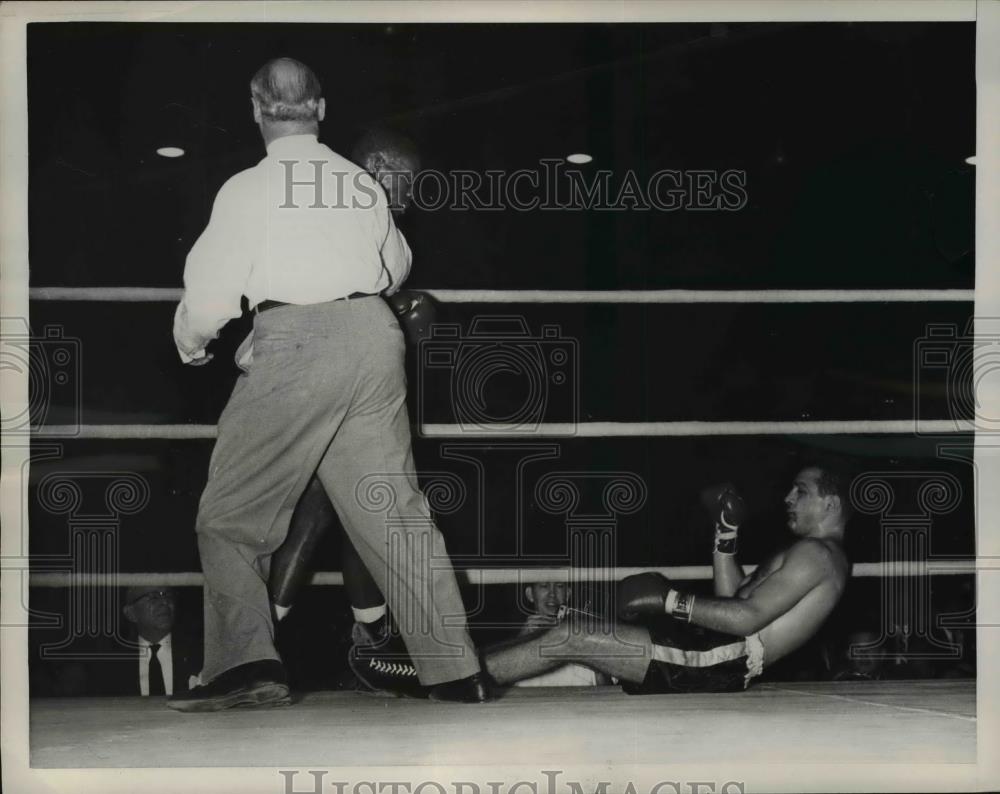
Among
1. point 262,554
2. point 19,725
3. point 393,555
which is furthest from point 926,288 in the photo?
point 19,725

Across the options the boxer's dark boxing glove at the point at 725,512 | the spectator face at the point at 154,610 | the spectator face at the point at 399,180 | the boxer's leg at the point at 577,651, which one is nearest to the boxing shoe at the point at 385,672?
the boxer's leg at the point at 577,651

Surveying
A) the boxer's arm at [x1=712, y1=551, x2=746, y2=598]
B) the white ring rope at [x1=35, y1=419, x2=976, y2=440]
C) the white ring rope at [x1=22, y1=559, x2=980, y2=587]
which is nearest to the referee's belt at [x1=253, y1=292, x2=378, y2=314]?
the white ring rope at [x1=35, y1=419, x2=976, y2=440]

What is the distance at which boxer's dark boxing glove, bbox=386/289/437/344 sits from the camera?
287cm

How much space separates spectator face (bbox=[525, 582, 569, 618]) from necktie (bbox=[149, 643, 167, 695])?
34.0 inches

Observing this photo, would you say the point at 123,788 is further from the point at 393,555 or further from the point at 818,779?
the point at 818,779

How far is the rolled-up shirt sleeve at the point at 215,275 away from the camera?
2.82m

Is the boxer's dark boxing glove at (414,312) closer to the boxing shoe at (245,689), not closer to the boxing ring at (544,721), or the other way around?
the boxing ring at (544,721)

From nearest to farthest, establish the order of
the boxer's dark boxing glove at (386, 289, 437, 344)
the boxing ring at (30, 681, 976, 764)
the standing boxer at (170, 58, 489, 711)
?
the boxing ring at (30, 681, 976, 764) < the standing boxer at (170, 58, 489, 711) < the boxer's dark boxing glove at (386, 289, 437, 344)

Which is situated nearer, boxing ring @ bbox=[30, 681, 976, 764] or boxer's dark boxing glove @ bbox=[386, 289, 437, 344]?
boxing ring @ bbox=[30, 681, 976, 764]

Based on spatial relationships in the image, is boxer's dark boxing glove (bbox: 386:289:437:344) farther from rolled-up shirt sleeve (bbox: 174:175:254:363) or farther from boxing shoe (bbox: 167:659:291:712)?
boxing shoe (bbox: 167:659:291:712)

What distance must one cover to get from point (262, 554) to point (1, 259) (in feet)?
3.02

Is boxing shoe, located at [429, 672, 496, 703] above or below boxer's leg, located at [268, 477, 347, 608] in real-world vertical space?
below

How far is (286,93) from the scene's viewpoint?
113 inches

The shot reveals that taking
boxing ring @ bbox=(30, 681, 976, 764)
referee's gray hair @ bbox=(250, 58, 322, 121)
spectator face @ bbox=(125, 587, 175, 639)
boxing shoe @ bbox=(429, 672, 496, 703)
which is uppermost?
referee's gray hair @ bbox=(250, 58, 322, 121)
